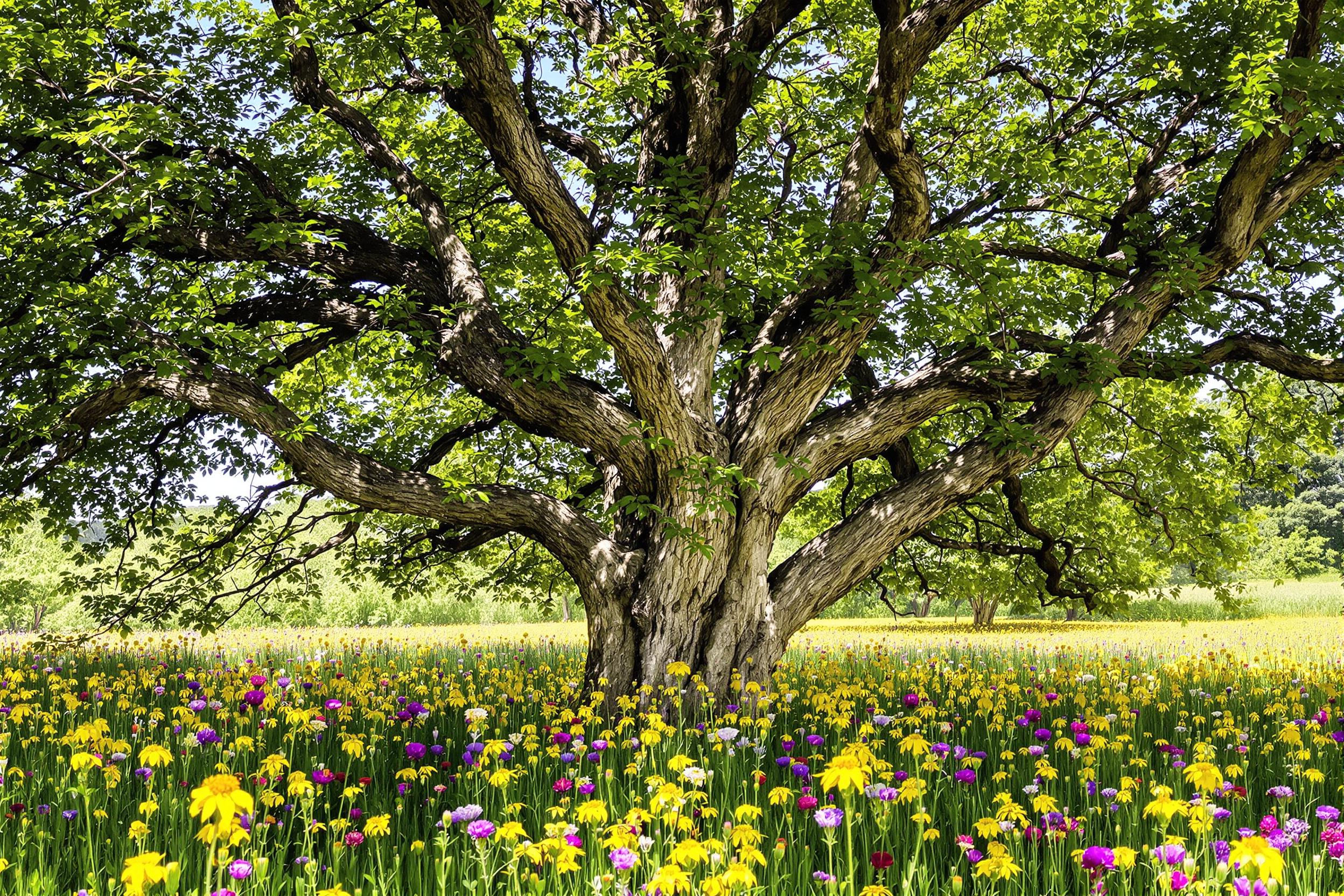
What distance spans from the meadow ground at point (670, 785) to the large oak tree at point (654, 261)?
149 centimetres

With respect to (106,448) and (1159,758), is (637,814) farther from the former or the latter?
(106,448)

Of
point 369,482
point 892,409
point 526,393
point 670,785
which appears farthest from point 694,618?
point 670,785

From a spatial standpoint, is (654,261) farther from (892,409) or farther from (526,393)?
(892,409)

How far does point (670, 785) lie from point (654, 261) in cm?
381

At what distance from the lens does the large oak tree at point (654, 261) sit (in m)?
6.53

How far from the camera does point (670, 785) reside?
2.82m

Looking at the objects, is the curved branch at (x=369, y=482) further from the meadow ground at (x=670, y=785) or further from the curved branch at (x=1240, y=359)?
the curved branch at (x=1240, y=359)

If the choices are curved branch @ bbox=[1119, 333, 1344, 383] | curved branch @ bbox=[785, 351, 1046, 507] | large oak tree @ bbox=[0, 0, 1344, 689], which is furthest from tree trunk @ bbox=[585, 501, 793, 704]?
curved branch @ bbox=[1119, 333, 1344, 383]

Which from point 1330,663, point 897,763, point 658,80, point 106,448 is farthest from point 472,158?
point 1330,663

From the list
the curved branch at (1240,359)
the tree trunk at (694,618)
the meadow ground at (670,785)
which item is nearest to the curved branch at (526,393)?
the tree trunk at (694,618)

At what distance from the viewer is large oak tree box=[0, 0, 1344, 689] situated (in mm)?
6527

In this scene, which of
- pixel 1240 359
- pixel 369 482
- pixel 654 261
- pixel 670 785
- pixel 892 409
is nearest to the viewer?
pixel 670 785

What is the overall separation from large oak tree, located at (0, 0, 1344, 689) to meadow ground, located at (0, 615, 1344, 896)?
1.49 m

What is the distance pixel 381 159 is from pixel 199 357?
239 cm
